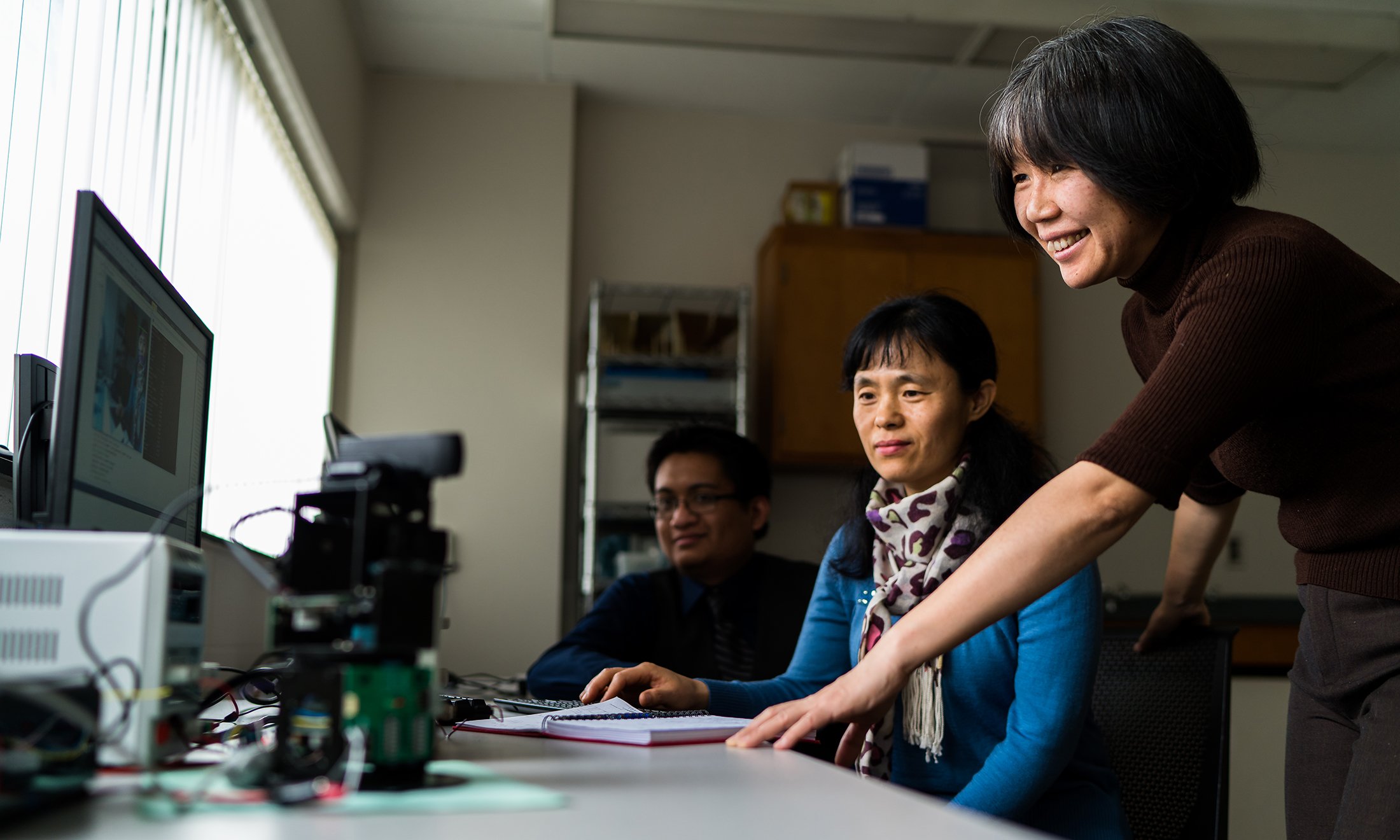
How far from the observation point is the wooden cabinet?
162 inches

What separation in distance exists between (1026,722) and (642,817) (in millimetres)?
836

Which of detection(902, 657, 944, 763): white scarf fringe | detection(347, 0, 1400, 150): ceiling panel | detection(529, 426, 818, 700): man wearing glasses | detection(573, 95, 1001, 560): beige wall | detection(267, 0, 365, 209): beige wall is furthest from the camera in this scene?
detection(573, 95, 1001, 560): beige wall

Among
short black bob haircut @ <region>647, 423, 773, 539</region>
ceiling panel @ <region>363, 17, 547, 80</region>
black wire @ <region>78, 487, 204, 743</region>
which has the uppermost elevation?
ceiling panel @ <region>363, 17, 547, 80</region>

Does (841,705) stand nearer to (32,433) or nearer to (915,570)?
(915,570)

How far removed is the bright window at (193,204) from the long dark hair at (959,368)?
859 millimetres

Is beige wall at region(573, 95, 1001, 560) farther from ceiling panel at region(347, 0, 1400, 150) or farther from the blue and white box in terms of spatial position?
the blue and white box

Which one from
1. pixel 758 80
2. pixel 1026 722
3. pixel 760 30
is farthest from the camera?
pixel 758 80

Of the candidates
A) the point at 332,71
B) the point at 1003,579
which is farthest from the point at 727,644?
the point at 332,71

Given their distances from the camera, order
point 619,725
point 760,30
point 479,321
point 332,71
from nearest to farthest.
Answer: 1. point 619,725
2. point 332,71
3. point 760,30
4. point 479,321

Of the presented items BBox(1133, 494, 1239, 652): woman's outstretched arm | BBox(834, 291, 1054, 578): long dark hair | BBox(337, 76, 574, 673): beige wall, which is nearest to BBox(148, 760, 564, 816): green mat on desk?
BBox(834, 291, 1054, 578): long dark hair

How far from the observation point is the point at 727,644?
246 centimetres

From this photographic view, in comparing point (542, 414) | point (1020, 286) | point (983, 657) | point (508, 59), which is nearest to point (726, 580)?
point (983, 657)

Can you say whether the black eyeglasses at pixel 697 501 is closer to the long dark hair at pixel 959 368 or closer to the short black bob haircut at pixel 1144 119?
the long dark hair at pixel 959 368

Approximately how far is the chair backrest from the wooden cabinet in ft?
8.06
